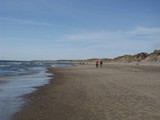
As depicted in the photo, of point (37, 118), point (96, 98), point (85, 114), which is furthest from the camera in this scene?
point (96, 98)

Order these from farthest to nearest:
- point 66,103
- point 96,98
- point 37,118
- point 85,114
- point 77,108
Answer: point 96,98 → point 66,103 → point 77,108 → point 85,114 → point 37,118

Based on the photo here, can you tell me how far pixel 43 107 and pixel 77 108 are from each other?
56.7 inches

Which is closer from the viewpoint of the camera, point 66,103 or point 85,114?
point 85,114

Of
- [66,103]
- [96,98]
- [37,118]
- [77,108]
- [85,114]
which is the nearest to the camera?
[37,118]

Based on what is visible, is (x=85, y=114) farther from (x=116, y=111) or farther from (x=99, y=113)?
(x=116, y=111)

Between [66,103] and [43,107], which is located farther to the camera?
[66,103]

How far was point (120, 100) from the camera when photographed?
11789 mm

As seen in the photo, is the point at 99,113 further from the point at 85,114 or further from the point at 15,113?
the point at 15,113

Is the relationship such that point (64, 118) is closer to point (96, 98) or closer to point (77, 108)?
point (77, 108)

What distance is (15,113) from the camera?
358 inches

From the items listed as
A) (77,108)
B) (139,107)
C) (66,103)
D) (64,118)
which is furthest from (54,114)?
(139,107)

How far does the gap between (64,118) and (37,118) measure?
0.92 metres

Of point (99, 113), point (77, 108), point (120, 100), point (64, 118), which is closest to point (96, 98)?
point (120, 100)

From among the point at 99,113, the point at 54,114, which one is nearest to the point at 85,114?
the point at 99,113
